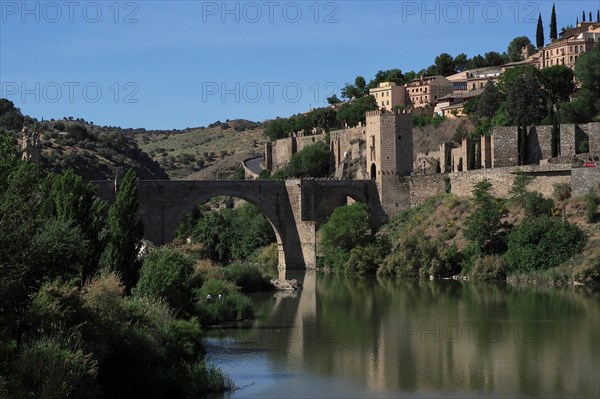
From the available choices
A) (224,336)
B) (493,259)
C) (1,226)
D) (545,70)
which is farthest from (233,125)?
(1,226)

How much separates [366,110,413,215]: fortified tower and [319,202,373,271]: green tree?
3.53 meters

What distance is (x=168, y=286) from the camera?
2914 cm

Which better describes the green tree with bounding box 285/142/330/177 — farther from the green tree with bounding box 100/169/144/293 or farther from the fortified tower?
the green tree with bounding box 100/169/144/293

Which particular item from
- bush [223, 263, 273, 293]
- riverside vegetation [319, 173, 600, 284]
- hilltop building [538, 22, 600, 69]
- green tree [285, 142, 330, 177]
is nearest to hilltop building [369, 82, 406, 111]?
hilltop building [538, 22, 600, 69]

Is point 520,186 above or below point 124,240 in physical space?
above

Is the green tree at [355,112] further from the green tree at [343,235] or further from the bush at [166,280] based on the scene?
the bush at [166,280]

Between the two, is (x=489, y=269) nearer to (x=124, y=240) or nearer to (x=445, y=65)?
(x=124, y=240)

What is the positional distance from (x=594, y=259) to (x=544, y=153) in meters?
14.7

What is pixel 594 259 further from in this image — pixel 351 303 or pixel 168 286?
pixel 168 286

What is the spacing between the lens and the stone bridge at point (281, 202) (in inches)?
2082

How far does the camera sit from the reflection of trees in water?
82.6ft

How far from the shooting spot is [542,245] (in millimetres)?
44469

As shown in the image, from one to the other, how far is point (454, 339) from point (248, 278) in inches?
→ 575

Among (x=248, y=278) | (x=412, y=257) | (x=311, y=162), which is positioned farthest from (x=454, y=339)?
(x=311, y=162)
